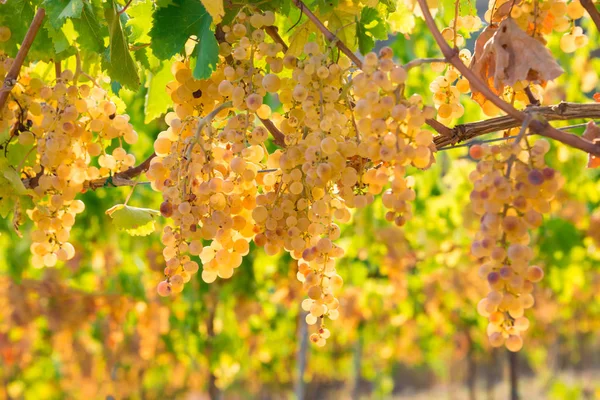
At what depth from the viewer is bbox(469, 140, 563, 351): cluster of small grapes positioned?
3.13ft

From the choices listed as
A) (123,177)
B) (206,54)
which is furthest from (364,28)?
(123,177)

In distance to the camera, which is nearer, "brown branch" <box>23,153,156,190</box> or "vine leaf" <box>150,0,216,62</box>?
"vine leaf" <box>150,0,216,62</box>

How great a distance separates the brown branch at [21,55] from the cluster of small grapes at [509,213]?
105 centimetres

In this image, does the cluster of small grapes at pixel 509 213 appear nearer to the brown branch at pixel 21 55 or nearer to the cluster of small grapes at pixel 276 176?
the cluster of small grapes at pixel 276 176

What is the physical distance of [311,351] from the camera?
434 inches

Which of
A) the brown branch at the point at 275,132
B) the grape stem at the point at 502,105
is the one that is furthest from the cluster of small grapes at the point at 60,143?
the grape stem at the point at 502,105

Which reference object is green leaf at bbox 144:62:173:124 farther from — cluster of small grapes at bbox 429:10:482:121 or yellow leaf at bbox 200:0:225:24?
cluster of small grapes at bbox 429:10:482:121

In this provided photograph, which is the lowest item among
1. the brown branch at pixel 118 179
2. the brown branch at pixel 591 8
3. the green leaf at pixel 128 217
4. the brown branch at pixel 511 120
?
the green leaf at pixel 128 217

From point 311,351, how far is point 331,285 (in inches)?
394

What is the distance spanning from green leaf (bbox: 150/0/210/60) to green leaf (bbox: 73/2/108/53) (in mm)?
226

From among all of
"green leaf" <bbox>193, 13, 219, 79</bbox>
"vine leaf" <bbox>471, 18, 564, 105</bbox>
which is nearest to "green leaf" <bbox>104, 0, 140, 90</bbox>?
"green leaf" <bbox>193, 13, 219, 79</bbox>

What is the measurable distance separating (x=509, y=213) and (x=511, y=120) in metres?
0.22

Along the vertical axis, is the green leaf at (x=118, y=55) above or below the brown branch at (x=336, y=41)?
above

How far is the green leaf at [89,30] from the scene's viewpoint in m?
1.53
